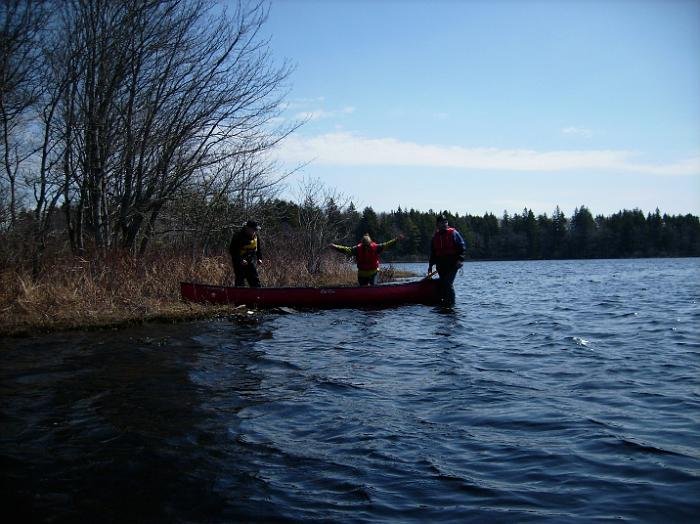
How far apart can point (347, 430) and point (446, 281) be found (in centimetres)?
1065

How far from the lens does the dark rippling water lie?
348cm

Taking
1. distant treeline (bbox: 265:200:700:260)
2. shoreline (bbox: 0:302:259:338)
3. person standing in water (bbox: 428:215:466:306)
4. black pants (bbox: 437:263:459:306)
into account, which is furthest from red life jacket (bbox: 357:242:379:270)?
distant treeline (bbox: 265:200:700:260)

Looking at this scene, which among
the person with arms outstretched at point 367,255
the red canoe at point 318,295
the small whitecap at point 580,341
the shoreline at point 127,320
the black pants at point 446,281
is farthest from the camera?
the person with arms outstretched at point 367,255

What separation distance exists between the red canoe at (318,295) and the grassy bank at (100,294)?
394 mm

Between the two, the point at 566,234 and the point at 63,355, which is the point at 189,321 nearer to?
the point at 63,355

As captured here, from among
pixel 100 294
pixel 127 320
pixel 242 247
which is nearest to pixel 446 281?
pixel 242 247

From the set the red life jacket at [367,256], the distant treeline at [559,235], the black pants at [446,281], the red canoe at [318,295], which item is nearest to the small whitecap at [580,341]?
the black pants at [446,281]

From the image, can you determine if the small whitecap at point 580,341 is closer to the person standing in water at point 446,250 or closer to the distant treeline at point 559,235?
the person standing in water at point 446,250

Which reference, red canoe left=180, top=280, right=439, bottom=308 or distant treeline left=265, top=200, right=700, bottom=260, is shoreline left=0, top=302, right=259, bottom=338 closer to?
red canoe left=180, top=280, right=439, bottom=308

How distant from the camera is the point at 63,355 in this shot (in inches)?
310

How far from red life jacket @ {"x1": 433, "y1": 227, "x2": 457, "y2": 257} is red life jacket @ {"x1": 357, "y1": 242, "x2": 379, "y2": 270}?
6.13 ft

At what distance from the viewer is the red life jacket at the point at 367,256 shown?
51.8 ft

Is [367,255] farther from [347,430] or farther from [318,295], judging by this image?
[347,430]

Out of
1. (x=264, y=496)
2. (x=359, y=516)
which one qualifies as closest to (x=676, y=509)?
(x=359, y=516)
